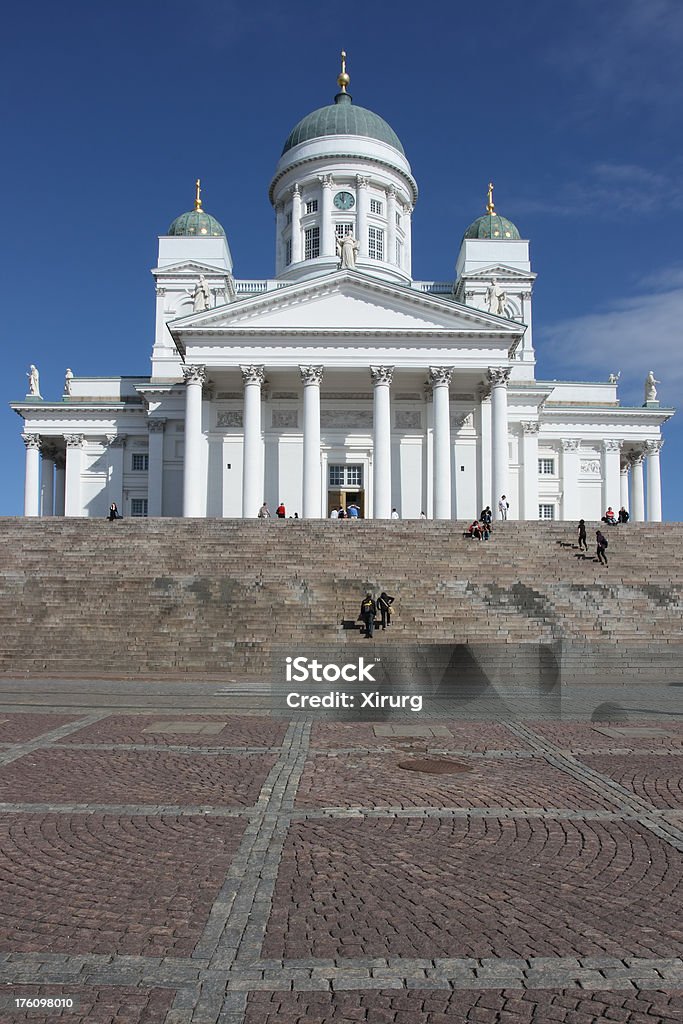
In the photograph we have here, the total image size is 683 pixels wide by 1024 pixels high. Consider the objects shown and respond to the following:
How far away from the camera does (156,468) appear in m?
53.3

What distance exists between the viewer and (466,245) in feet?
200

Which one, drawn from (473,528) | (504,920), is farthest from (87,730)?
(473,528)

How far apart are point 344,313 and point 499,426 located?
9.92 m

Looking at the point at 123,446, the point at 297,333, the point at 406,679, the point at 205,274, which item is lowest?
the point at 406,679

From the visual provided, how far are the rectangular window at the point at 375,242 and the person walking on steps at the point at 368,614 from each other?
138ft

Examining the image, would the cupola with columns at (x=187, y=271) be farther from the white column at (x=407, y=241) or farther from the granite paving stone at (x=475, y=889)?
the granite paving stone at (x=475, y=889)

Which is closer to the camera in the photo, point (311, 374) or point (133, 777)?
A: point (133, 777)

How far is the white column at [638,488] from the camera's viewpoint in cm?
6094

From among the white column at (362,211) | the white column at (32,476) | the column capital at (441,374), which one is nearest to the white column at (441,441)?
the column capital at (441,374)

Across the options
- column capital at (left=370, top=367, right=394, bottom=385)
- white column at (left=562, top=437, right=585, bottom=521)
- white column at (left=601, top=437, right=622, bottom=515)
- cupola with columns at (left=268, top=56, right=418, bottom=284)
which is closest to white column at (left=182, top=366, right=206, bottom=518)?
column capital at (left=370, top=367, right=394, bottom=385)

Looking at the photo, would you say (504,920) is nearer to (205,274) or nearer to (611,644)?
(611,644)

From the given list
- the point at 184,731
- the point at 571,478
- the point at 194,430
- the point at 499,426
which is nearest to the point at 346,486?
the point at 194,430

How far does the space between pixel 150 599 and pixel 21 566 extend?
5798mm

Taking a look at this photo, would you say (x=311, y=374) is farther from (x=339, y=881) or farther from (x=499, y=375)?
(x=339, y=881)
